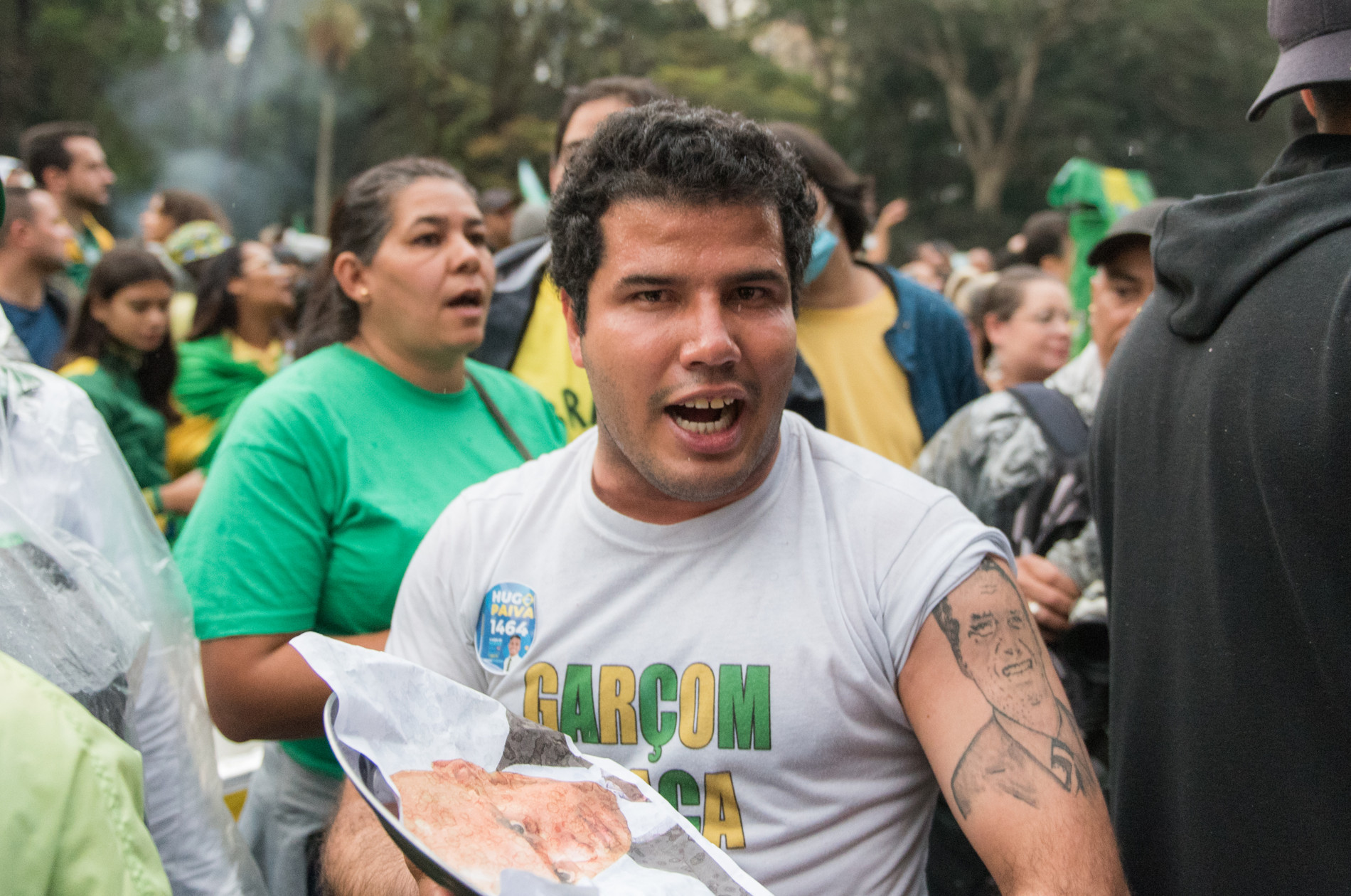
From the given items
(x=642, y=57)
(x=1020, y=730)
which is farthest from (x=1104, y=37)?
(x=1020, y=730)

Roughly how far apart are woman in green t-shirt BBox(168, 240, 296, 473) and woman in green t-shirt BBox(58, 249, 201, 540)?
13 centimetres

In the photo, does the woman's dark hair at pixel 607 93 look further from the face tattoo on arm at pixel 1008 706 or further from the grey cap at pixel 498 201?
the grey cap at pixel 498 201

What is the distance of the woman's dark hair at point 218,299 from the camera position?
5.45 m

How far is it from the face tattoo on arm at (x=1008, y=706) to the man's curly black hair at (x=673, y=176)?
0.63 metres

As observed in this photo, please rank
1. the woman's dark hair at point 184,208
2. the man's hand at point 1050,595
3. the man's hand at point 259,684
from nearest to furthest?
the man's hand at point 259,684 → the man's hand at point 1050,595 → the woman's dark hair at point 184,208

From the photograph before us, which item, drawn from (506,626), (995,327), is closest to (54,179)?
(995,327)

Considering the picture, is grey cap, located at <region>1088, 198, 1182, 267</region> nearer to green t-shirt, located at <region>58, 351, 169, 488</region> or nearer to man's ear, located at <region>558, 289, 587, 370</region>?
man's ear, located at <region>558, 289, 587, 370</region>

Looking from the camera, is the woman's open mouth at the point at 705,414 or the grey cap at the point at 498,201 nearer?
the woman's open mouth at the point at 705,414

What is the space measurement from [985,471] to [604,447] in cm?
126

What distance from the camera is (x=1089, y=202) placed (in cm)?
502

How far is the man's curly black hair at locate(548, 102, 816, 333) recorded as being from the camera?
1.72 metres

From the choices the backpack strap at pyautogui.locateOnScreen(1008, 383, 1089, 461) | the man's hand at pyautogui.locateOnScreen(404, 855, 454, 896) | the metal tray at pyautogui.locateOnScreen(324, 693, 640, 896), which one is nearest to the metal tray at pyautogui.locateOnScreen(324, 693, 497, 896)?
the metal tray at pyautogui.locateOnScreen(324, 693, 640, 896)

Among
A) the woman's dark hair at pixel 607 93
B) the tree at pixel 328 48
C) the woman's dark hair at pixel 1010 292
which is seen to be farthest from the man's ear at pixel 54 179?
the tree at pixel 328 48

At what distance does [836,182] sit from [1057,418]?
1200 millimetres
